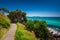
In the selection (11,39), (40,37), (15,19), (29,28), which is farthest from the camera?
(15,19)

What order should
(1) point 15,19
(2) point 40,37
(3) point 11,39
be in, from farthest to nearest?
(1) point 15,19 < (2) point 40,37 < (3) point 11,39

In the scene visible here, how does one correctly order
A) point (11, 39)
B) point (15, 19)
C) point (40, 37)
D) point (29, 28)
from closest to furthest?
point (11, 39) < point (40, 37) < point (29, 28) < point (15, 19)

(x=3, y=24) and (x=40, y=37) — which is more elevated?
(x=3, y=24)

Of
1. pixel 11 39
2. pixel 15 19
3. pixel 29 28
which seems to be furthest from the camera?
pixel 15 19

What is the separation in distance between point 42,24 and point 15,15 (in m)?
35.8

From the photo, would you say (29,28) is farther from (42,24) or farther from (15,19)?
(15,19)

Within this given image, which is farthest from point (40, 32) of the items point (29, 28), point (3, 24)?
point (3, 24)

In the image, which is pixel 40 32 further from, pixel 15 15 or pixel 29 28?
pixel 15 15

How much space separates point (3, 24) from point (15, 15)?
36.3m

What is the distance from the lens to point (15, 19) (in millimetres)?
63344

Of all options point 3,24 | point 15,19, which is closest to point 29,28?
point 3,24

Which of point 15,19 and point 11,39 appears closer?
point 11,39

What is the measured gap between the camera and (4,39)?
19.7m

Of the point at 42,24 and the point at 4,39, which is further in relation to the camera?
the point at 42,24
